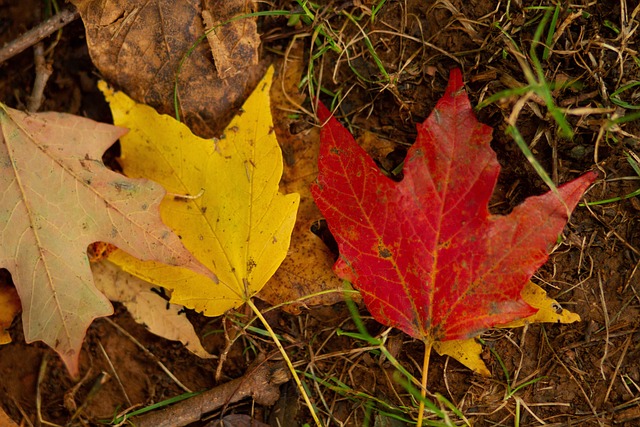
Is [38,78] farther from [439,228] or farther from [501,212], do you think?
[501,212]

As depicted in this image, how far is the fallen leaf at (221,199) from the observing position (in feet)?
4.91

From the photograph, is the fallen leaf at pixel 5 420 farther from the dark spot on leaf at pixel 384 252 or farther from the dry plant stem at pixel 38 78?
the dark spot on leaf at pixel 384 252

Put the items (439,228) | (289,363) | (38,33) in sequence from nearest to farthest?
(439,228) → (289,363) → (38,33)

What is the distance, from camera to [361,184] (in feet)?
4.65

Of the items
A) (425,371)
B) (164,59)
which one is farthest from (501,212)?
(164,59)

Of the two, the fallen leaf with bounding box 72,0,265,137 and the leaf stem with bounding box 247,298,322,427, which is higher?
the fallen leaf with bounding box 72,0,265,137

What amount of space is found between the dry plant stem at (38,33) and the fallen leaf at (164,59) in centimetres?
10

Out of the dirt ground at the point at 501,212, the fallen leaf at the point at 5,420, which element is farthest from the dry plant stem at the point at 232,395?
the fallen leaf at the point at 5,420

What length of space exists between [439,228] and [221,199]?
0.56 metres

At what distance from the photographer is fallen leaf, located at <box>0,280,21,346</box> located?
162 centimetres

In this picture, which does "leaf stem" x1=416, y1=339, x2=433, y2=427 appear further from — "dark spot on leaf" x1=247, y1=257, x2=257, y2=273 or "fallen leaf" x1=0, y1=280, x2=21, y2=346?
"fallen leaf" x1=0, y1=280, x2=21, y2=346

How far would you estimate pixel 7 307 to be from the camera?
5.33 feet

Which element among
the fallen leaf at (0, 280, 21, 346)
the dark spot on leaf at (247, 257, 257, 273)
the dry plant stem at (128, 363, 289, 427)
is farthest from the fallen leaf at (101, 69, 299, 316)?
the fallen leaf at (0, 280, 21, 346)

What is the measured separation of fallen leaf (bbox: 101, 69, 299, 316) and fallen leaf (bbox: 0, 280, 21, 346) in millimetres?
405
